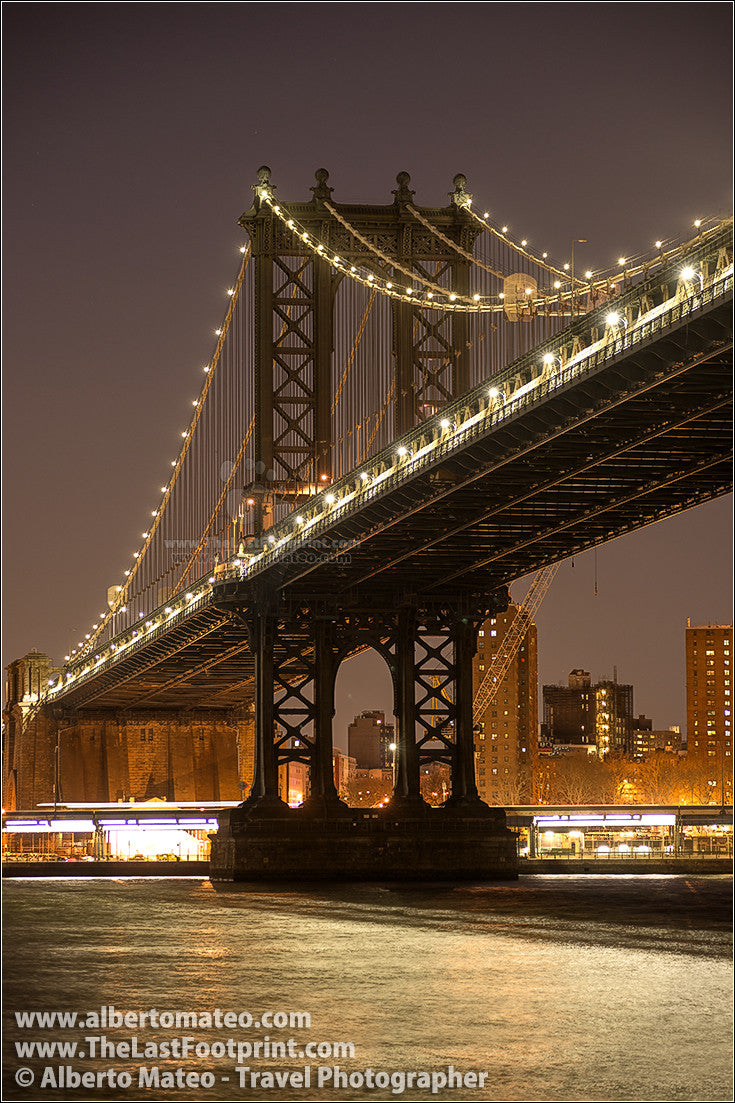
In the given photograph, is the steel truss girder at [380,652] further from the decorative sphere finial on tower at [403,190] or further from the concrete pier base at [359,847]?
the decorative sphere finial on tower at [403,190]

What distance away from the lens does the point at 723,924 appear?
152ft

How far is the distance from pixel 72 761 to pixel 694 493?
95.0 m

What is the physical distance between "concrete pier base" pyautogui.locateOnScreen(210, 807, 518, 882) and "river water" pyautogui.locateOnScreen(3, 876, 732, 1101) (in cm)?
1457

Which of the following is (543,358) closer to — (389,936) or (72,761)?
(389,936)

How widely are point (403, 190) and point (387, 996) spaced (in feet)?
160

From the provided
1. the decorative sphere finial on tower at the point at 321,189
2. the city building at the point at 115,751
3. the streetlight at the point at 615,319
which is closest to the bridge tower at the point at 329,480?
the decorative sphere finial on tower at the point at 321,189

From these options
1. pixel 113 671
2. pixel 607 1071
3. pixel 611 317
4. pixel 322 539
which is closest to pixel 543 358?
pixel 611 317

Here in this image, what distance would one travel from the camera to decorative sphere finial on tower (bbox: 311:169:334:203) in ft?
241

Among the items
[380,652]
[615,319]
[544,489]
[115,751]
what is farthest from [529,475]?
[115,751]

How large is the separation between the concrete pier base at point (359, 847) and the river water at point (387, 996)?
47.8 ft

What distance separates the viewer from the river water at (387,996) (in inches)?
795

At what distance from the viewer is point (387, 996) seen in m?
28.2

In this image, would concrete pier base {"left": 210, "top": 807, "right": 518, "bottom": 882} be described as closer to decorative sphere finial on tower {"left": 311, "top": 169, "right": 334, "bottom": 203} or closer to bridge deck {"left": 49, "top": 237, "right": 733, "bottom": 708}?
bridge deck {"left": 49, "top": 237, "right": 733, "bottom": 708}

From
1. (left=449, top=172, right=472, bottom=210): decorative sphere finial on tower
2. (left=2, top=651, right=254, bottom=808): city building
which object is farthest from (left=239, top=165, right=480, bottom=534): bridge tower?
(left=2, top=651, right=254, bottom=808): city building
